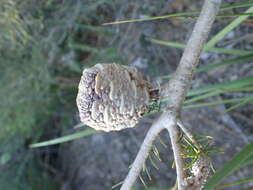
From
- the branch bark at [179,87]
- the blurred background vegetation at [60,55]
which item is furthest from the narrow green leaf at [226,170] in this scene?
the blurred background vegetation at [60,55]

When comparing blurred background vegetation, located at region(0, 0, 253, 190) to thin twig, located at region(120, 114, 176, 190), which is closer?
thin twig, located at region(120, 114, 176, 190)

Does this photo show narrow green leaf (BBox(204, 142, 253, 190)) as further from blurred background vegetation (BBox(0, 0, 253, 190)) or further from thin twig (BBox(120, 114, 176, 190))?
blurred background vegetation (BBox(0, 0, 253, 190))

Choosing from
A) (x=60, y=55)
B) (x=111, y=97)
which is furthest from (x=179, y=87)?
(x=60, y=55)

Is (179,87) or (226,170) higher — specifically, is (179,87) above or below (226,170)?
above

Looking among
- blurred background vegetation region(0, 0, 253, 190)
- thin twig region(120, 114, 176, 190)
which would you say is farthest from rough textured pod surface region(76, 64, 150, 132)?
blurred background vegetation region(0, 0, 253, 190)

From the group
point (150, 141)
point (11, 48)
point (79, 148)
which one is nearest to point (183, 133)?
point (150, 141)

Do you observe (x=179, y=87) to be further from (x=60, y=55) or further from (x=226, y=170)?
(x=60, y=55)

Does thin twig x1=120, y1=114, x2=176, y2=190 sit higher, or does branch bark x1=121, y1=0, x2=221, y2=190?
branch bark x1=121, y1=0, x2=221, y2=190
